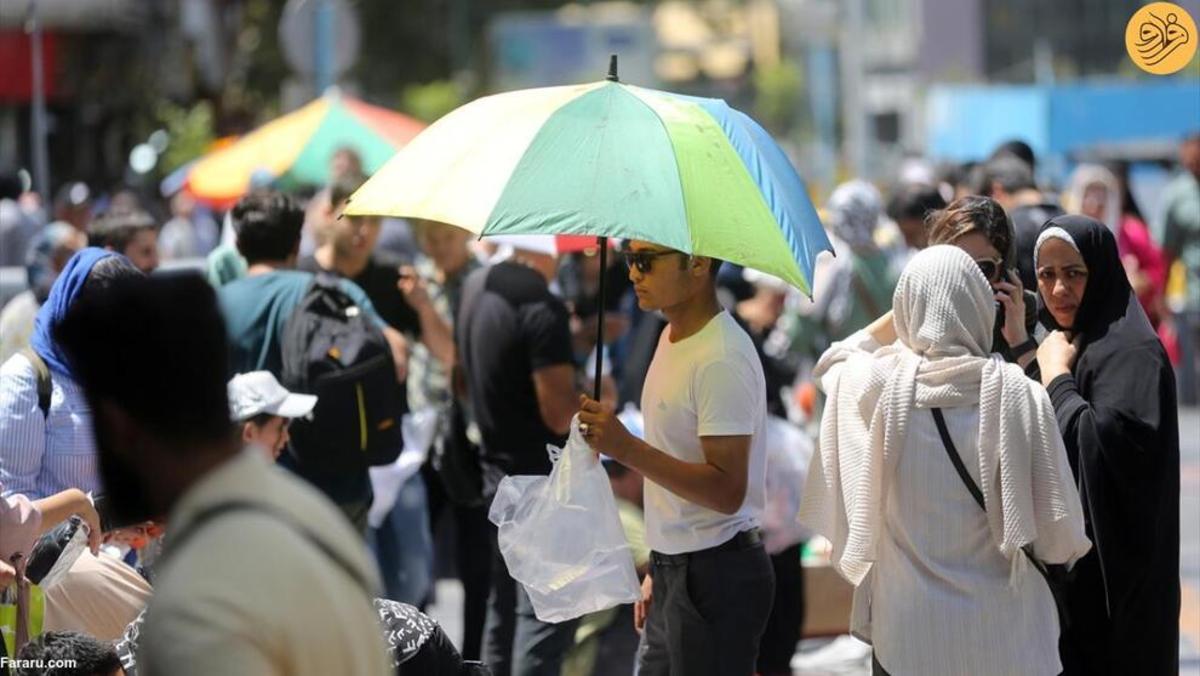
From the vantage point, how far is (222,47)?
36.6 m

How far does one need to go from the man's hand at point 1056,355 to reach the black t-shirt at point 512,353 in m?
1.99

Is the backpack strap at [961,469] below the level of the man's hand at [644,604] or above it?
above

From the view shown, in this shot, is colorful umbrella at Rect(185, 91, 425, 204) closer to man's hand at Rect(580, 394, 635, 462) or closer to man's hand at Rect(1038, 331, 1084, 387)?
man's hand at Rect(580, 394, 635, 462)

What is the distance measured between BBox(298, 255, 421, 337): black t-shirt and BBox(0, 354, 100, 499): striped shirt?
8.49ft

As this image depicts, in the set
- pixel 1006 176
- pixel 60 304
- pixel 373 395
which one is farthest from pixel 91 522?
pixel 1006 176

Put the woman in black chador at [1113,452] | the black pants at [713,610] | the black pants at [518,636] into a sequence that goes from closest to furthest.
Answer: the woman in black chador at [1113,452], the black pants at [713,610], the black pants at [518,636]

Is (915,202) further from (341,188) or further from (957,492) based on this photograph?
(957,492)

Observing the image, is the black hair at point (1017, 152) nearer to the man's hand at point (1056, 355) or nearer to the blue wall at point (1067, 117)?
the man's hand at point (1056, 355)

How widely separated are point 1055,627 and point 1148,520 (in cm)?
47

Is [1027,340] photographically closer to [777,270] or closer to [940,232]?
[940,232]

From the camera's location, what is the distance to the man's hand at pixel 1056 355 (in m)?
5.20

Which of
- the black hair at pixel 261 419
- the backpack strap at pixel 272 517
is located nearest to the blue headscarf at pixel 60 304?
the black hair at pixel 261 419

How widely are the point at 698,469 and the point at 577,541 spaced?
0.41 meters

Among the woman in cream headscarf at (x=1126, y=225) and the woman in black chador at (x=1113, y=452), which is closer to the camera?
the woman in black chador at (x=1113, y=452)
